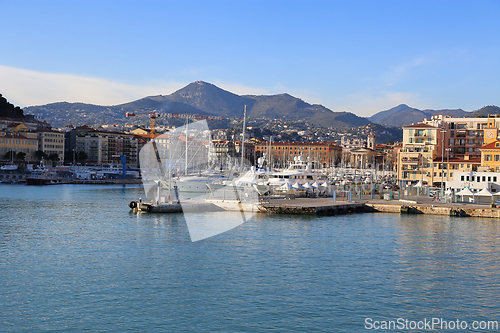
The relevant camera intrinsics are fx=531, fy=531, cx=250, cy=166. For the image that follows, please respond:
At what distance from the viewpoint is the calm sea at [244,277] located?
14.9m

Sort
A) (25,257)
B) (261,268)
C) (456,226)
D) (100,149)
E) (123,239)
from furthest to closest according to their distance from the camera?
1. (100,149)
2. (456,226)
3. (123,239)
4. (25,257)
5. (261,268)

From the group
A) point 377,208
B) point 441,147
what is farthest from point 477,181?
point 441,147

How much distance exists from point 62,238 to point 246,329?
16443 millimetres

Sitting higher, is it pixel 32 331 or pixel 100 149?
pixel 100 149

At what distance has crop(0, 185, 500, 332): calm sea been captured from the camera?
14922 millimetres

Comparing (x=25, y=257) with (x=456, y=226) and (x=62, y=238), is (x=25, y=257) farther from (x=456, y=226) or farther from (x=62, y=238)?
(x=456, y=226)

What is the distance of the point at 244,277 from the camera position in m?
18.9

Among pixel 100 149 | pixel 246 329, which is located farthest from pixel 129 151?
pixel 246 329

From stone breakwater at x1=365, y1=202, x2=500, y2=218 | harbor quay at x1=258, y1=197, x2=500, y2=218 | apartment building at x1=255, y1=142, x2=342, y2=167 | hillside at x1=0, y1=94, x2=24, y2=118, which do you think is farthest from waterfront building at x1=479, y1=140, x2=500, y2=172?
hillside at x1=0, y1=94, x2=24, y2=118

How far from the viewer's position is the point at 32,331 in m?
13.8

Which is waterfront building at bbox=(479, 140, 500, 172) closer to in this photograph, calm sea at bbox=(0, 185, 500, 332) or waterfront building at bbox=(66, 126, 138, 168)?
calm sea at bbox=(0, 185, 500, 332)

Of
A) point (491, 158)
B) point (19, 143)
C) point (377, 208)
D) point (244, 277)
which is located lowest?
point (244, 277)

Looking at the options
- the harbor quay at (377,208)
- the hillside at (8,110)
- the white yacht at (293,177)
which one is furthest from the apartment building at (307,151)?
the harbor quay at (377,208)

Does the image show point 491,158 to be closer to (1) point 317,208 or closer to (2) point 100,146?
(1) point 317,208
